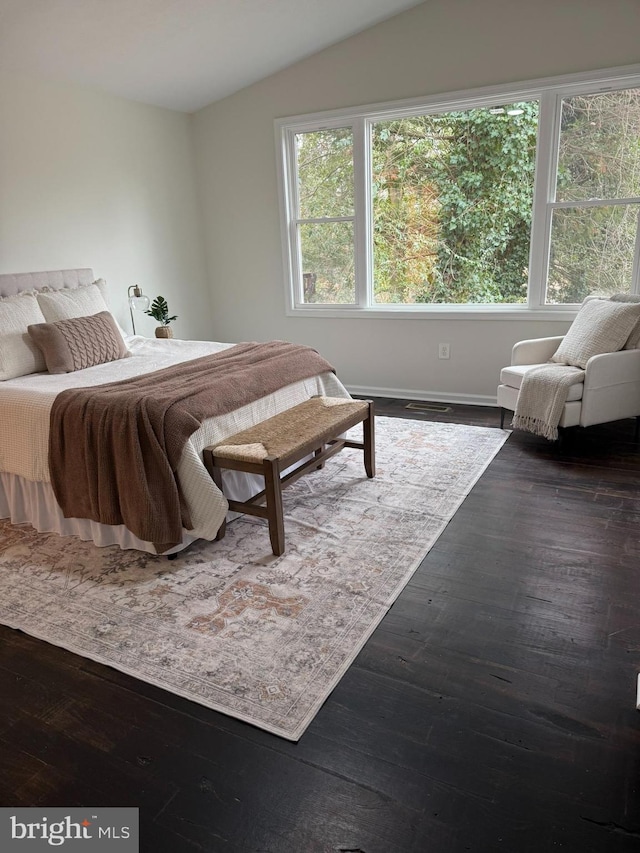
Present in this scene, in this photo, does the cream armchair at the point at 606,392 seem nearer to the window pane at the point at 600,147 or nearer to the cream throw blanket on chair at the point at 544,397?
the cream throw blanket on chair at the point at 544,397

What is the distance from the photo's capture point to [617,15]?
3799 mm

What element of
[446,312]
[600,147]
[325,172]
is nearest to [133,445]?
[446,312]

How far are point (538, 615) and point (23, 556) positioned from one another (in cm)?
225

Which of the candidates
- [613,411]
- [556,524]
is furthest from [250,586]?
[613,411]

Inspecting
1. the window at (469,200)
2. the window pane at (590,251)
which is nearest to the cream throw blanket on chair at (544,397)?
the window pane at (590,251)

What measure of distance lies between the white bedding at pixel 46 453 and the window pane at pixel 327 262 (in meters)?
2.11

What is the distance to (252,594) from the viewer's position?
2.40 meters

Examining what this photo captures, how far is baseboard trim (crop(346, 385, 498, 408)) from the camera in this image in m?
4.88

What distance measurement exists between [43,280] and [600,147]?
12.8 feet

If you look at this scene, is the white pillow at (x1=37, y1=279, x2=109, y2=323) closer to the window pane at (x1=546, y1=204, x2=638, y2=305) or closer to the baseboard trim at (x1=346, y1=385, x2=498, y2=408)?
the baseboard trim at (x1=346, y1=385, x2=498, y2=408)

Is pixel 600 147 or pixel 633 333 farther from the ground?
pixel 600 147

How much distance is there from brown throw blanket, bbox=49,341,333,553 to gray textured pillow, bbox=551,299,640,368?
223 cm
